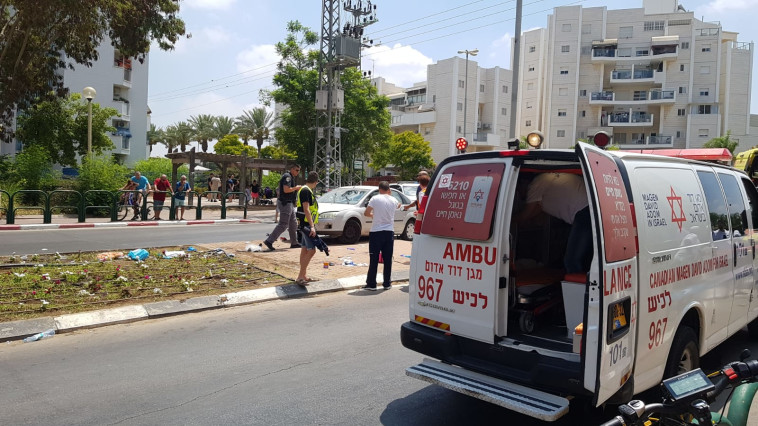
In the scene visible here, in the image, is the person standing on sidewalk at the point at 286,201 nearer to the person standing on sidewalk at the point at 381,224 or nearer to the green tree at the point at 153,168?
the person standing on sidewalk at the point at 381,224

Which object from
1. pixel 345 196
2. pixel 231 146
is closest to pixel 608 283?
pixel 345 196

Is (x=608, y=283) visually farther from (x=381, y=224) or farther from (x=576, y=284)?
(x=381, y=224)

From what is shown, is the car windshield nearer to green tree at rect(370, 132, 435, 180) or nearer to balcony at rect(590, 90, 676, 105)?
green tree at rect(370, 132, 435, 180)

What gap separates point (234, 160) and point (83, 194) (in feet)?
37.1

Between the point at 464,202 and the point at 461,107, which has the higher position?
the point at 461,107

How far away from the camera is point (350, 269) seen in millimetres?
10766

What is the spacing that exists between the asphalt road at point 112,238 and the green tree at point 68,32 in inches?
262

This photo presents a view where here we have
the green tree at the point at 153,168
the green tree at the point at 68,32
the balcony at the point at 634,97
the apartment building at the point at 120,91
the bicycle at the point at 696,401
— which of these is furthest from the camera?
the balcony at the point at 634,97

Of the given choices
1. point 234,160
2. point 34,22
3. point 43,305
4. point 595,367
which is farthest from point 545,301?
point 234,160

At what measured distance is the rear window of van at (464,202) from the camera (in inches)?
161

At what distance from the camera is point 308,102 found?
36656mm

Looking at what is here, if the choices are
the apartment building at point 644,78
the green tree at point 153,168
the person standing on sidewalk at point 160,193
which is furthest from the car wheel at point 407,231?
the apartment building at point 644,78

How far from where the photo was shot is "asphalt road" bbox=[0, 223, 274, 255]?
12.3m

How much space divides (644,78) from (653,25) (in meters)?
6.30
